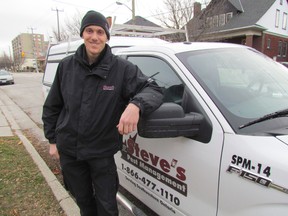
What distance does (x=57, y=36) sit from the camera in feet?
128

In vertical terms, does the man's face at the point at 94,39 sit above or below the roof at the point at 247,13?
below

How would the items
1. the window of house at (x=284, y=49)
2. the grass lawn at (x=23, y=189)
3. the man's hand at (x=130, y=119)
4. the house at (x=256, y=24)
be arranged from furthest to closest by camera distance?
the window of house at (x=284, y=49) < the house at (x=256, y=24) < the grass lawn at (x=23, y=189) < the man's hand at (x=130, y=119)

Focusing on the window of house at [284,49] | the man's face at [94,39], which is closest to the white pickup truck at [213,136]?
the man's face at [94,39]

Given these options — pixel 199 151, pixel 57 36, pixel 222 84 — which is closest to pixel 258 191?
pixel 199 151

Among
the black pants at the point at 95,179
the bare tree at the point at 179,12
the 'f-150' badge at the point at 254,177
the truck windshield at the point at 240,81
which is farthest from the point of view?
the bare tree at the point at 179,12

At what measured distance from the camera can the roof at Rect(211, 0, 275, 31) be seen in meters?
26.4

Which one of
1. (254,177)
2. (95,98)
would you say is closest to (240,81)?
(254,177)

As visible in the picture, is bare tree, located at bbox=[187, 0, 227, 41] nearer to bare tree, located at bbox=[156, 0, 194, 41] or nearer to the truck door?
bare tree, located at bbox=[156, 0, 194, 41]

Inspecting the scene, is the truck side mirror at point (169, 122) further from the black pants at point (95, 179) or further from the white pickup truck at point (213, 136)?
the black pants at point (95, 179)

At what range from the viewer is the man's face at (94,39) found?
2.07m

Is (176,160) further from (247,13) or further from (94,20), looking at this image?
(247,13)

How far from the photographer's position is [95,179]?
2.29m

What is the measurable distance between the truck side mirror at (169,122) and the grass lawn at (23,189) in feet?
5.71

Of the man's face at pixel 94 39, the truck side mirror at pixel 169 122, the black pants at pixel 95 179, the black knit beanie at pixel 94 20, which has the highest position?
the black knit beanie at pixel 94 20
